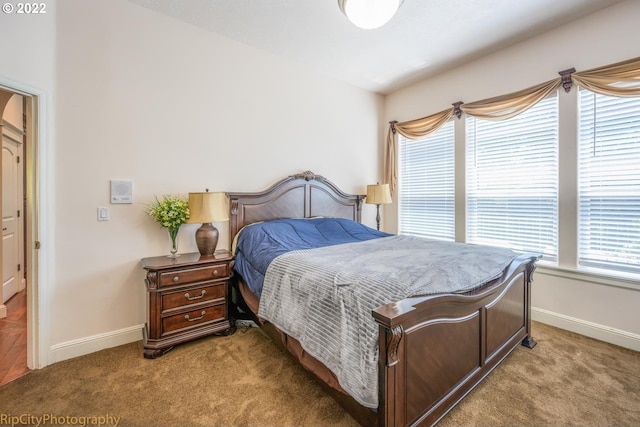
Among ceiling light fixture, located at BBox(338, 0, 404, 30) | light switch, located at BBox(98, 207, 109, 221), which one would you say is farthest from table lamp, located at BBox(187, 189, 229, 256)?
ceiling light fixture, located at BBox(338, 0, 404, 30)

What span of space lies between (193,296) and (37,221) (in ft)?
3.97

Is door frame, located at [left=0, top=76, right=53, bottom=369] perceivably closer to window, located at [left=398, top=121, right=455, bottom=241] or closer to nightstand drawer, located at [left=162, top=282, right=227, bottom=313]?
nightstand drawer, located at [left=162, top=282, right=227, bottom=313]

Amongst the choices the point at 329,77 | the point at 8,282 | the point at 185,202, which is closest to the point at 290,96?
the point at 329,77

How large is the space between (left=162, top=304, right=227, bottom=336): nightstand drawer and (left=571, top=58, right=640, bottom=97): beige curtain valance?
3.89 meters

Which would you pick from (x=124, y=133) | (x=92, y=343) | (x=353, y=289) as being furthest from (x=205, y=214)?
(x=353, y=289)

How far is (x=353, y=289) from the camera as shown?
4.75 ft

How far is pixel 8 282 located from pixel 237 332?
109 inches

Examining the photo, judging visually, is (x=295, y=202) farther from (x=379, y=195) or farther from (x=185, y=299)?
(x=185, y=299)

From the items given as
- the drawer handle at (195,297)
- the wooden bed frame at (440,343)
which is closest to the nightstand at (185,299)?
the drawer handle at (195,297)

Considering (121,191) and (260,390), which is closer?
(260,390)

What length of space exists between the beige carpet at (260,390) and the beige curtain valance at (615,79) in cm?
219

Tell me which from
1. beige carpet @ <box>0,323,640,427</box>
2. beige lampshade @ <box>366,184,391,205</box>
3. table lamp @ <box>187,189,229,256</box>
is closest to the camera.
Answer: beige carpet @ <box>0,323,640,427</box>

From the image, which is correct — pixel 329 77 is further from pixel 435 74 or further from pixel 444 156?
pixel 444 156

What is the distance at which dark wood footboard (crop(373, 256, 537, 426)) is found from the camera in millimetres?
1206
